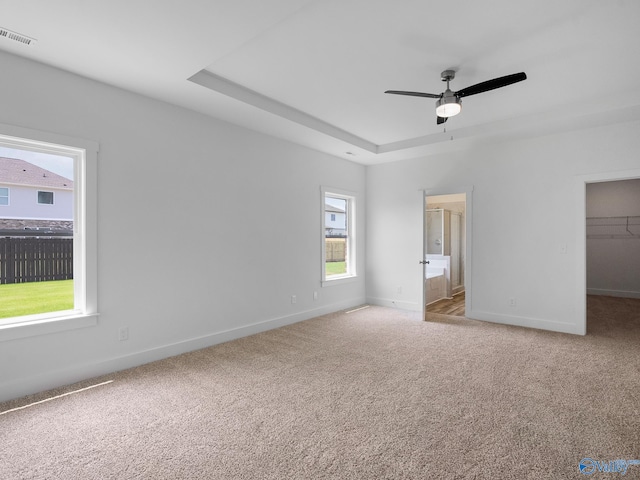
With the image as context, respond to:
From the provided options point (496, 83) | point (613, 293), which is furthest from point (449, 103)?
point (613, 293)

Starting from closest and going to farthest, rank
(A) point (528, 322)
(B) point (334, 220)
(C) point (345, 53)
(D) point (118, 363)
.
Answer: (C) point (345, 53) → (D) point (118, 363) → (A) point (528, 322) → (B) point (334, 220)

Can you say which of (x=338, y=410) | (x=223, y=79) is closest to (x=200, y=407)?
(x=338, y=410)

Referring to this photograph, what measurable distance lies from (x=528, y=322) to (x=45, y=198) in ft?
19.1

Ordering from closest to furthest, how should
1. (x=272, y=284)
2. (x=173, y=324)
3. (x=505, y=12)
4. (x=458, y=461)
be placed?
(x=458, y=461)
(x=505, y=12)
(x=173, y=324)
(x=272, y=284)

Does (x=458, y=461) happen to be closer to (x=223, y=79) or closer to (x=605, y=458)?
(x=605, y=458)

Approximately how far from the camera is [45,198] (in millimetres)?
2938

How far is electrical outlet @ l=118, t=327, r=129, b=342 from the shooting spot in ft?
10.5

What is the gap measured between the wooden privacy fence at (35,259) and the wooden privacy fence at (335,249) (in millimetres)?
3496

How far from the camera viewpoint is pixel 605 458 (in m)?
1.91

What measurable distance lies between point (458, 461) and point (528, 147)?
4379 mm

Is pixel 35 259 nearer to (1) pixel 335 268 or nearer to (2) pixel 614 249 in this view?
(1) pixel 335 268

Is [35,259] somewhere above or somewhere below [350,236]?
below

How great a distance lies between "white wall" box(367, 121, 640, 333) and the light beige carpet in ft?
3.14

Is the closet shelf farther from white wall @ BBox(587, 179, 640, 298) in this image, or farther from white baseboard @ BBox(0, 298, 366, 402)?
white baseboard @ BBox(0, 298, 366, 402)
